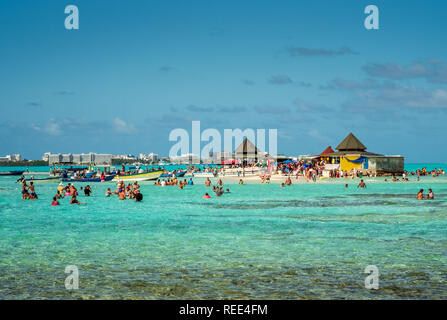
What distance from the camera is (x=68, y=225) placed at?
2253 cm

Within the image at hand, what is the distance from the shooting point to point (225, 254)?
15039 millimetres

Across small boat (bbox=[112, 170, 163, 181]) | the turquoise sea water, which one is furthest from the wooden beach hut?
the turquoise sea water

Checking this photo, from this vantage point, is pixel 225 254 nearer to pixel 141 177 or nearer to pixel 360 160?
pixel 141 177

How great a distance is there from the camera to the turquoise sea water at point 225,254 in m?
10.9

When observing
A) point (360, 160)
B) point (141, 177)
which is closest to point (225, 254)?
point (141, 177)

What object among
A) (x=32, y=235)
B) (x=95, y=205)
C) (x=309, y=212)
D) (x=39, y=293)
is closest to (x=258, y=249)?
(x=39, y=293)

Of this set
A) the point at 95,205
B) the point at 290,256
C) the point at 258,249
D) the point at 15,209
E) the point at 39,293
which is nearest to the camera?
the point at 39,293

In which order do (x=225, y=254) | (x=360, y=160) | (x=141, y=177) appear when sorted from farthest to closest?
(x=360, y=160) < (x=141, y=177) < (x=225, y=254)

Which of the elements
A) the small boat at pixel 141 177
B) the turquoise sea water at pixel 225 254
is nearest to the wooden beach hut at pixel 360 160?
the small boat at pixel 141 177

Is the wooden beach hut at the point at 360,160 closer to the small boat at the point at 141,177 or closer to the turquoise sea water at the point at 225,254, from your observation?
the small boat at the point at 141,177
